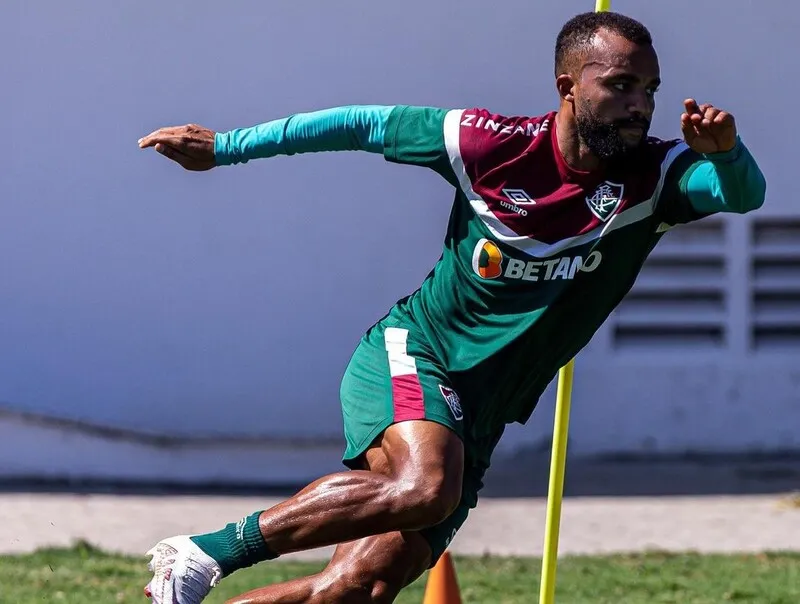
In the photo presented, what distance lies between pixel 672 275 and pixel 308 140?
587 centimetres

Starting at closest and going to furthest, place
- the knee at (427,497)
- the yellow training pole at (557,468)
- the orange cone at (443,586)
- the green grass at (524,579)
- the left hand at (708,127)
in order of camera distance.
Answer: the left hand at (708,127)
the knee at (427,497)
the yellow training pole at (557,468)
the orange cone at (443,586)
the green grass at (524,579)

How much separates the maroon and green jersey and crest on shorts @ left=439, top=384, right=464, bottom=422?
0.08m

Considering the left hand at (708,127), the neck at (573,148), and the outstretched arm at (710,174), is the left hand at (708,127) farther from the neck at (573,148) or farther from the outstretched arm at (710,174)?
the neck at (573,148)

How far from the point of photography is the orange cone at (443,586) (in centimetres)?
611

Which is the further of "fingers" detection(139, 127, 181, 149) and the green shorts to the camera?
"fingers" detection(139, 127, 181, 149)

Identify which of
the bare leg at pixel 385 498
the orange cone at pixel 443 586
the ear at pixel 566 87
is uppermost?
the ear at pixel 566 87

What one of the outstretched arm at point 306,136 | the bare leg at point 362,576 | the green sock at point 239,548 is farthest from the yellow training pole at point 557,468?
the green sock at point 239,548

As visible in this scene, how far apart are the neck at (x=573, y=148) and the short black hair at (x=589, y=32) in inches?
6.9

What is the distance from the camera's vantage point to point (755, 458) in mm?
10539

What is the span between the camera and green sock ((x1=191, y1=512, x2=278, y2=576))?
16.1ft

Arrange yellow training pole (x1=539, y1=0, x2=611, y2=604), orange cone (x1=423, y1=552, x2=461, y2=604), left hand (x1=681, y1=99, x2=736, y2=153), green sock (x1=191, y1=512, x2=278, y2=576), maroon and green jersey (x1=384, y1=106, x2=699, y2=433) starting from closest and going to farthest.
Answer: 1. left hand (x1=681, y1=99, x2=736, y2=153)
2. green sock (x1=191, y1=512, x2=278, y2=576)
3. maroon and green jersey (x1=384, y1=106, x2=699, y2=433)
4. yellow training pole (x1=539, y1=0, x2=611, y2=604)
5. orange cone (x1=423, y1=552, x2=461, y2=604)

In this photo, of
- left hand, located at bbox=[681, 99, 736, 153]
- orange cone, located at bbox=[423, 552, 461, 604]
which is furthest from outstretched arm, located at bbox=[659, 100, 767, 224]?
Result: orange cone, located at bbox=[423, 552, 461, 604]

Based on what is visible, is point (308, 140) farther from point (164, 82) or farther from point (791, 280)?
point (791, 280)

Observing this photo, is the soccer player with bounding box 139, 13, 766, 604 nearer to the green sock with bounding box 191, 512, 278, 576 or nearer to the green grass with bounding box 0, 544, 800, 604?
the green sock with bounding box 191, 512, 278, 576
